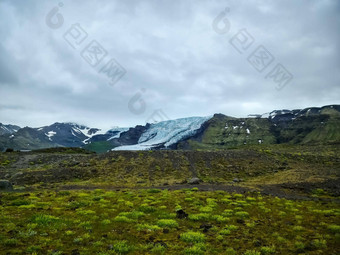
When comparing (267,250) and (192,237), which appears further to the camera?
(192,237)

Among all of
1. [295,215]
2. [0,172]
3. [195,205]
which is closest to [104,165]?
[0,172]

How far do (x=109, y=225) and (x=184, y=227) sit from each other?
18.0 feet

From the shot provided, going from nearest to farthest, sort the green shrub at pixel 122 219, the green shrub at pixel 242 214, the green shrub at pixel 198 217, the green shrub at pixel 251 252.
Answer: the green shrub at pixel 251 252, the green shrub at pixel 122 219, the green shrub at pixel 198 217, the green shrub at pixel 242 214

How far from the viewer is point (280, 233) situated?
1577 cm

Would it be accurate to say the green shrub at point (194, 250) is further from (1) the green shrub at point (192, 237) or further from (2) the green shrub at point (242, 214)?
(2) the green shrub at point (242, 214)

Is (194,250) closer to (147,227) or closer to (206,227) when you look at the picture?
(147,227)

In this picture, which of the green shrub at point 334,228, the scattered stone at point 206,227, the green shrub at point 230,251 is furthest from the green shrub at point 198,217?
the green shrub at point 334,228

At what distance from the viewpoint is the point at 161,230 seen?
15.6 meters

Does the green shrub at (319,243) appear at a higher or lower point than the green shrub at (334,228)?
lower

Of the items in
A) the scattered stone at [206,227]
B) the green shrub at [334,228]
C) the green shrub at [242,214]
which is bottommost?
the scattered stone at [206,227]

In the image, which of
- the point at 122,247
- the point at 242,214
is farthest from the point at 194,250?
the point at 242,214

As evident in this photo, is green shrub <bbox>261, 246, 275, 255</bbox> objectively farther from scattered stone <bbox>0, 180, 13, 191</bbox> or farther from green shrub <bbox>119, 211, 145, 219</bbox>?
scattered stone <bbox>0, 180, 13, 191</bbox>

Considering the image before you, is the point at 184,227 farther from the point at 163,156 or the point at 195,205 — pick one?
the point at 163,156

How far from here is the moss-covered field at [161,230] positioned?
12.3 m
